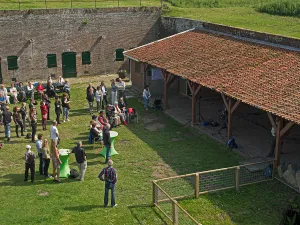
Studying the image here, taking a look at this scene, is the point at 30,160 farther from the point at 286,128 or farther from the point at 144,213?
the point at 286,128

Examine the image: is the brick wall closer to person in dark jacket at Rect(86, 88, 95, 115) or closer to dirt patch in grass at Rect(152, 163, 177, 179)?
person in dark jacket at Rect(86, 88, 95, 115)

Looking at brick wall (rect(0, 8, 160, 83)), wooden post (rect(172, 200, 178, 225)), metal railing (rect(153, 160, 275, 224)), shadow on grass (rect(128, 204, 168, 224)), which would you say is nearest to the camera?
wooden post (rect(172, 200, 178, 225))

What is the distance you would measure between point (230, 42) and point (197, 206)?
11231mm

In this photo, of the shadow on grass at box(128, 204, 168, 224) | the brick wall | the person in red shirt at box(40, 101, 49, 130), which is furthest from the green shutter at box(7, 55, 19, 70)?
Answer: the shadow on grass at box(128, 204, 168, 224)

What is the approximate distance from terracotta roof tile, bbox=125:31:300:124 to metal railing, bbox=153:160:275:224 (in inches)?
83.3

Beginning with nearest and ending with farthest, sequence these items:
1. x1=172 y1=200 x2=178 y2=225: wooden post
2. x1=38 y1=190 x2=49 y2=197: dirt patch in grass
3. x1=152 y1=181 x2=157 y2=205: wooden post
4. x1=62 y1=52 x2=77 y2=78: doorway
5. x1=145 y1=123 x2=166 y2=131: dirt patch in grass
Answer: x1=172 y1=200 x2=178 y2=225: wooden post
x1=152 y1=181 x2=157 y2=205: wooden post
x1=38 y1=190 x2=49 y2=197: dirt patch in grass
x1=145 y1=123 x2=166 y2=131: dirt patch in grass
x1=62 y1=52 x2=77 y2=78: doorway

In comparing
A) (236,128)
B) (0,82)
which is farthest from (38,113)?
(236,128)

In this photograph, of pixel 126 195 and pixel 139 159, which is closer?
pixel 126 195

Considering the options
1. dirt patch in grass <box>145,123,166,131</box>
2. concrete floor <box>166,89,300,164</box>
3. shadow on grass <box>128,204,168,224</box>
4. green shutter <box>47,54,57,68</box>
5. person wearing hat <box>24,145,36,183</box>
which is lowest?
shadow on grass <box>128,204,168,224</box>

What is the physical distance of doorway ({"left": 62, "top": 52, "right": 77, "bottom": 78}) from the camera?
109 feet

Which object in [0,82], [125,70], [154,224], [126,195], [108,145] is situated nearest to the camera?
[154,224]

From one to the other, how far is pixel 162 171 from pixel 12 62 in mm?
16492

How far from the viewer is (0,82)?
31781 mm

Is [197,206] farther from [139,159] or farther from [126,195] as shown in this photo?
[139,159]
